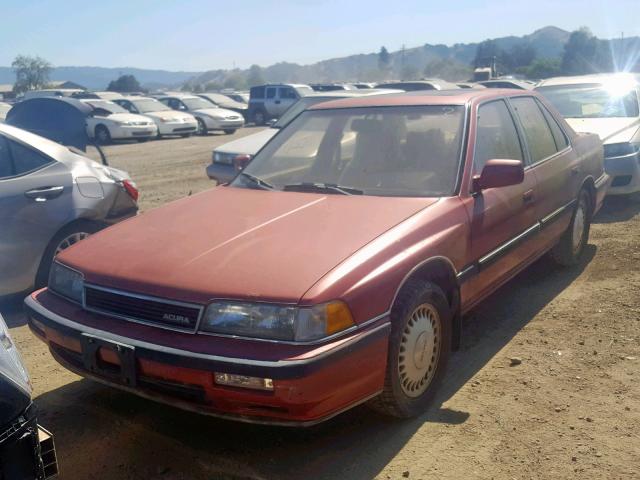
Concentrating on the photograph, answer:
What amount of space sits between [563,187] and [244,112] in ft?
83.2

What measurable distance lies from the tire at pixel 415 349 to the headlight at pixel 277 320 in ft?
1.32

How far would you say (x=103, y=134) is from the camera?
20797 mm

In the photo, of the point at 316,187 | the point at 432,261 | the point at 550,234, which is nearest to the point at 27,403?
the point at 432,261

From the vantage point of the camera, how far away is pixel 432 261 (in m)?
3.34

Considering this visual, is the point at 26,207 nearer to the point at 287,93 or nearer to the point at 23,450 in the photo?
the point at 23,450

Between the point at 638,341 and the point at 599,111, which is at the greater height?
the point at 599,111

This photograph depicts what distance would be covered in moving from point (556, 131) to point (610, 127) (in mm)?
3255

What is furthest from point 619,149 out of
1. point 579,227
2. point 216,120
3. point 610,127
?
point 216,120

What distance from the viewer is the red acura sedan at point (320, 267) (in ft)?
8.91

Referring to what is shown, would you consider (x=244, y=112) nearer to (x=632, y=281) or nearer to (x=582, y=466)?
(x=632, y=281)

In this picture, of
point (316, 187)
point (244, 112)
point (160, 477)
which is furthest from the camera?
point (244, 112)

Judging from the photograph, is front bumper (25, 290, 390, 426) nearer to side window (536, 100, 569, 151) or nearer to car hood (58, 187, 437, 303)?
car hood (58, 187, 437, 303)

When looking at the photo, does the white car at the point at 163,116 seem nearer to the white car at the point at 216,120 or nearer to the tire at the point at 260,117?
the white car at the point at 216,120

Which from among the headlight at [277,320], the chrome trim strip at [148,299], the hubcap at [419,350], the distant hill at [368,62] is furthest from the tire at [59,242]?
the distant hill at [368,62]
